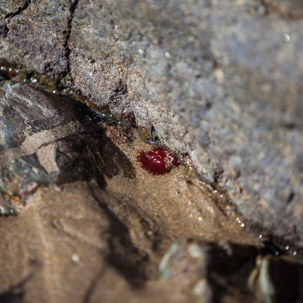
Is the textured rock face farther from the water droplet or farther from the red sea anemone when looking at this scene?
the red sea anemone

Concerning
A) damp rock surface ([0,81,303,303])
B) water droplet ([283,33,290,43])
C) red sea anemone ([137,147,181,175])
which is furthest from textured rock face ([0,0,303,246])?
damp rock surface ([0,81,303,303])

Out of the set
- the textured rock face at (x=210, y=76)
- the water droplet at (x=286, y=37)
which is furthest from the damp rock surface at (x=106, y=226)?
the water droplet at (x=286, y=37)

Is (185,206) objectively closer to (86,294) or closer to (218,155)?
(218,155)

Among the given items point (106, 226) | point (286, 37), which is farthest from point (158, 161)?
point (286, 37)

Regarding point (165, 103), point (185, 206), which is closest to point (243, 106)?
point (165, 103)

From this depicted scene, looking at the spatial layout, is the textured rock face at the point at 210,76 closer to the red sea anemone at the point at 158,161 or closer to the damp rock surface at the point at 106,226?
the red sea anemone at the point at 158,161
